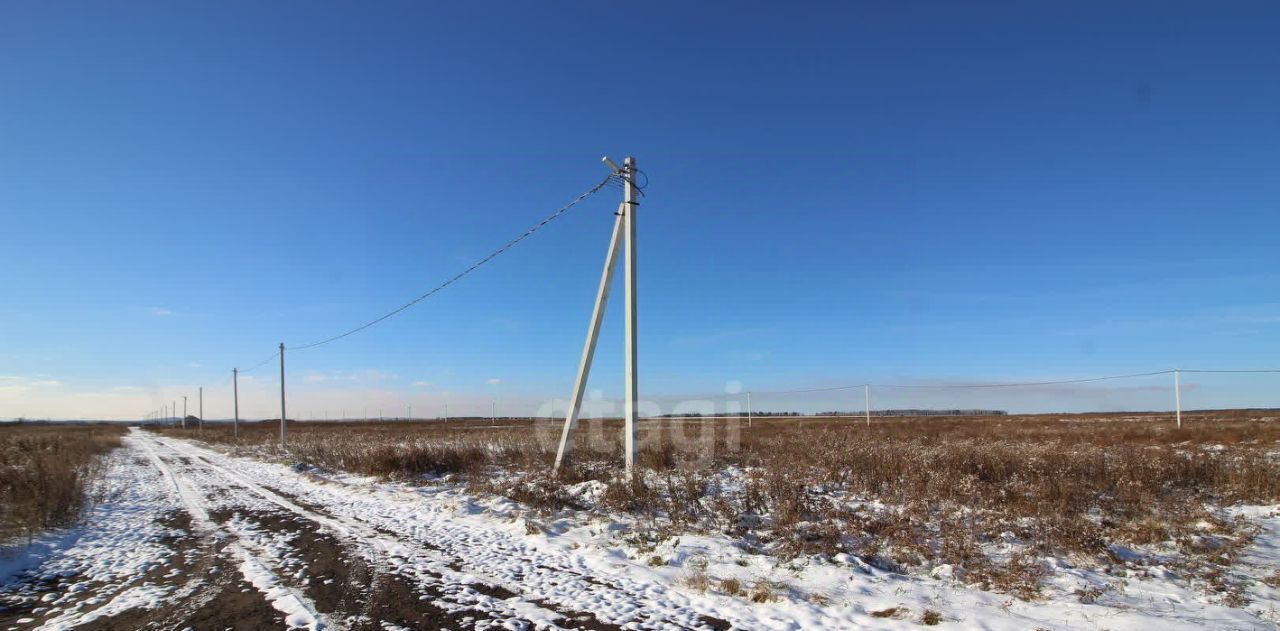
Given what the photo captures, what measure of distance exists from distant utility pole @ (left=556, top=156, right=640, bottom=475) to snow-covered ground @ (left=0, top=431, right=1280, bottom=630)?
111 inches

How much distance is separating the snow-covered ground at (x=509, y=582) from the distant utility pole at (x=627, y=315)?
2.82 metres

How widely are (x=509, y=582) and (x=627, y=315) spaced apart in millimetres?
6663

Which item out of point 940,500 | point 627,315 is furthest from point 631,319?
point 940,500

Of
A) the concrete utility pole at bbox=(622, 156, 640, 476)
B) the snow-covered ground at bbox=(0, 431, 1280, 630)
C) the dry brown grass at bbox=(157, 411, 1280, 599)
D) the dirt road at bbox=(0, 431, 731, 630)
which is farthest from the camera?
the concrete utility pole at bbox=(622, 156, 640, 476)

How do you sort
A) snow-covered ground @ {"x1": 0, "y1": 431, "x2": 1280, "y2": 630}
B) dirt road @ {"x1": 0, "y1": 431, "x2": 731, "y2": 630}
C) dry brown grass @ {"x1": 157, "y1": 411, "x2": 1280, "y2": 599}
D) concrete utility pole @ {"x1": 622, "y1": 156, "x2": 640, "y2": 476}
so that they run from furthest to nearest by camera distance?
1. concrete utility pole @ {"x1": 622, "y1": 156, "x2": 640, "y2": 476}
2. dry brown grass @ {"x1": 157, "y1": 411, "x2": 1280, "y2": 599}
3. dirt road @ {"x1": 0, "y1": 431, "x2": 731, "y2": 630}
4. snow-covered ground @ {"x1": 0, "y1": 431, "x2": 1280, "y2": 630}

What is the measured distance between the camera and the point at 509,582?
19.5ft

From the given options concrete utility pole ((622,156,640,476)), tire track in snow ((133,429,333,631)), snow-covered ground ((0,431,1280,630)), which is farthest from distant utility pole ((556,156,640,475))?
tire track in snow ((133,429,333,631))

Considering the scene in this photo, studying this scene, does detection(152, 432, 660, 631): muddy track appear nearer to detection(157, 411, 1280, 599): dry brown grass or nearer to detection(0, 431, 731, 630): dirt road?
detection(0, 431, 731, 630): dirt road

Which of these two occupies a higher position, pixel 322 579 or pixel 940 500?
pixel 322 579

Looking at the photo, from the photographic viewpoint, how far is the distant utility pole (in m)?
11.5

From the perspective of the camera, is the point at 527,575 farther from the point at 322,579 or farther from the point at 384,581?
the point at 322,579

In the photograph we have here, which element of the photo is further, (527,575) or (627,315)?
(627,315)

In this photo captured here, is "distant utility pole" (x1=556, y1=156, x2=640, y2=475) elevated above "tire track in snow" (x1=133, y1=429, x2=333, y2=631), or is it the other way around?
"distant utility pole" (x1=556, y1=156, x2=640, y2=475)

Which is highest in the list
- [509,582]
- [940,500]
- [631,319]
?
[631,319]
